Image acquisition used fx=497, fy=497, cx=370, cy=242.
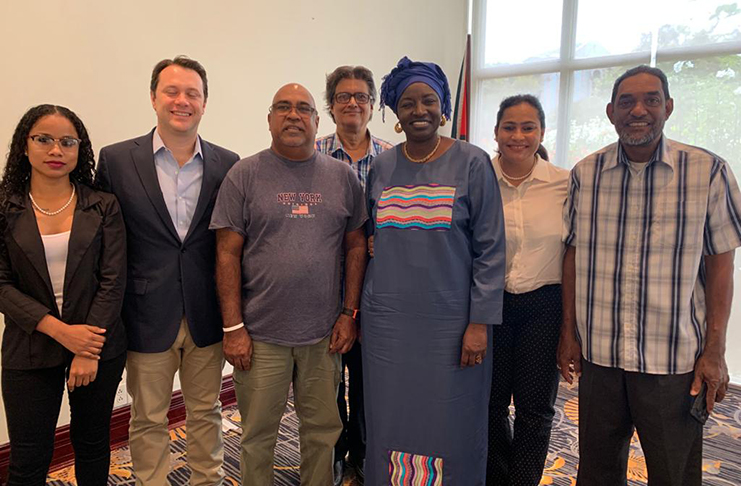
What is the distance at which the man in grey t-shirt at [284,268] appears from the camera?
181 cm

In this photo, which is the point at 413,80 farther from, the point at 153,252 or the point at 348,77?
the point at 153,252

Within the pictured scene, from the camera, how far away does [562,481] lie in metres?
2.46

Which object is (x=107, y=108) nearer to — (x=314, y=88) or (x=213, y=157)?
(x=213, y=157)

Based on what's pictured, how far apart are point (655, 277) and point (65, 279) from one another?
6.39 feet

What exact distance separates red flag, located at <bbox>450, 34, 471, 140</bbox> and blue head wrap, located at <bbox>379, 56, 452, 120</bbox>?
9.09ft

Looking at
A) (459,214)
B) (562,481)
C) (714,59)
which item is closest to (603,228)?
(459,214)

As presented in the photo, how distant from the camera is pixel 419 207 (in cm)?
174

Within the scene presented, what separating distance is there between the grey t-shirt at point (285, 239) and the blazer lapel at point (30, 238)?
0.55 meters

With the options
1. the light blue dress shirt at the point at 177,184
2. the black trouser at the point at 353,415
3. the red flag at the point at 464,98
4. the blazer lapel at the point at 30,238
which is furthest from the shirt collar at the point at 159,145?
the red flag at the point at 464,98

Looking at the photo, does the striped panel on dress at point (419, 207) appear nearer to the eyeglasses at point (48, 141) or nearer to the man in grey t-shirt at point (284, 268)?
the man in grey t-shirt at point (284, 268)

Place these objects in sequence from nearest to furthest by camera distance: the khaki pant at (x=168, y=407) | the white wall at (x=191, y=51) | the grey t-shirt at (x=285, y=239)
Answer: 1. the grey t-shirt at (x=285, y=239)
2. the khaki pant at (x=168, y=407)
3. the white wall at (x=191, y=51)

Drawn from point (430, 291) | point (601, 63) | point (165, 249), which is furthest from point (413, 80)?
point (601, 63)

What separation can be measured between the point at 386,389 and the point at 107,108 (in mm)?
1985

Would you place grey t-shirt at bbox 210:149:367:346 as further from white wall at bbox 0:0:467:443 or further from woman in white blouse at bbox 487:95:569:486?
white wall at bbox 0:0:467:443
